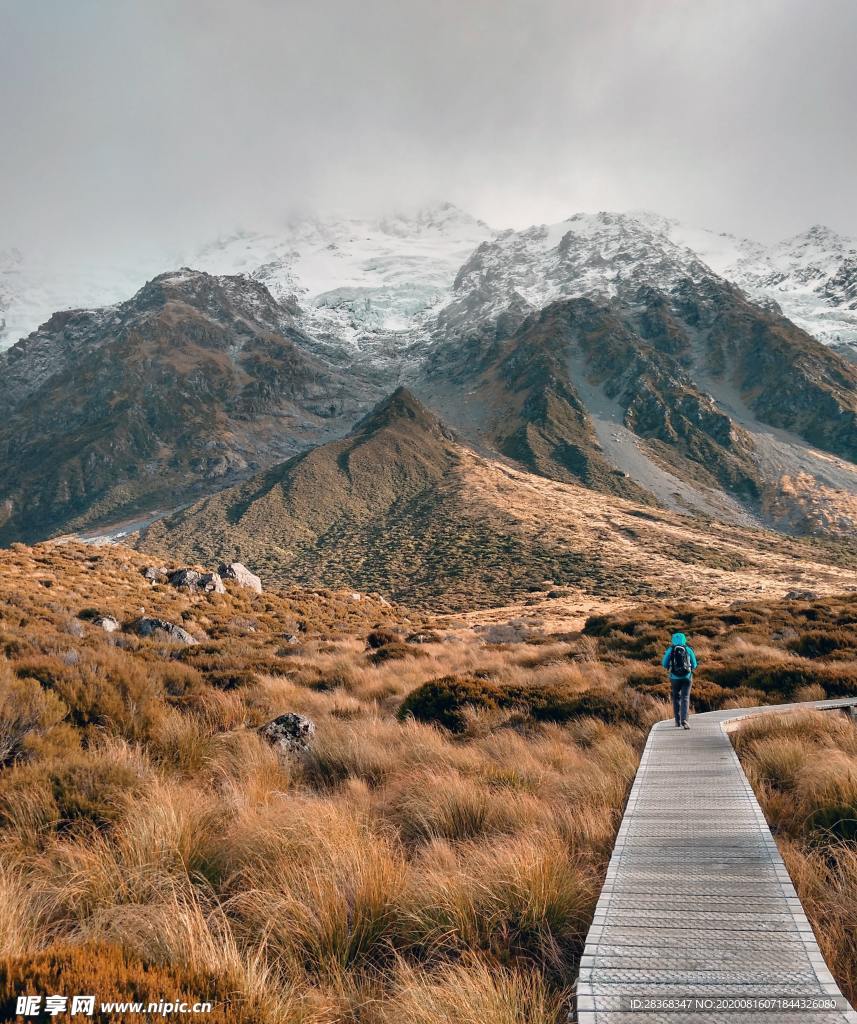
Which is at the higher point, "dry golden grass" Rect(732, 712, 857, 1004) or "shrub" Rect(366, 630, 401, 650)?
"dry golden grass" Rect(732, 712, 857, 1004)

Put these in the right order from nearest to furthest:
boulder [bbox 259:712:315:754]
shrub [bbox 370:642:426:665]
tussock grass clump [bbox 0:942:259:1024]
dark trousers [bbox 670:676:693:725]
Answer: tussock grass clump [bbox 0:942:259:1024] < boulder [bbox 259:712:315:754] < dark trousers [bbox 670:676:693:725] < shrub [bbox 370:642:426:665]

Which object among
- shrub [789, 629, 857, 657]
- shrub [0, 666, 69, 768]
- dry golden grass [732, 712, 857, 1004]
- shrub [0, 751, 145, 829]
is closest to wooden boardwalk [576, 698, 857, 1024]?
dry golden grass [732, 712, 857, 1004]

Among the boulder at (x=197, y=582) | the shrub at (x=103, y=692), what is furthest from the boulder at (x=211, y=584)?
the shrub at (x=103, y=692)

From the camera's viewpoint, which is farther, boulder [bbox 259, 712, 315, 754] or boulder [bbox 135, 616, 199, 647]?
boulder [bbox 135, 616, 199, 647]

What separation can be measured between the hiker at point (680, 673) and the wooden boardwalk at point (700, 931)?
14.2 feet

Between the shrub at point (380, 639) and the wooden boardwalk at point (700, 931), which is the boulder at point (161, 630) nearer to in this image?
the shrub at point (380, 639)

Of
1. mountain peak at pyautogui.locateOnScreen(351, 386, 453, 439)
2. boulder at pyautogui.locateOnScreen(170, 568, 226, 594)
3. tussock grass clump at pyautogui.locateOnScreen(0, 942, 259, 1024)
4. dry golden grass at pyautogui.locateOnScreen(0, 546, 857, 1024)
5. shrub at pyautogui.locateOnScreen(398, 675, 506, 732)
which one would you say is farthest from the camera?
mountain peak at pyautogui.locateOnScreen(351, 386, 453, 439)

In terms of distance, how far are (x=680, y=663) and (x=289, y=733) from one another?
6841 millimetres

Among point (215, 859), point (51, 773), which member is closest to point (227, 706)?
point (51, 773)

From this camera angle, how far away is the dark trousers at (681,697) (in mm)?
9844

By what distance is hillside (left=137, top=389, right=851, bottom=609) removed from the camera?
8431 cm

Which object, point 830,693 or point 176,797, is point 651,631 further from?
point 176,797

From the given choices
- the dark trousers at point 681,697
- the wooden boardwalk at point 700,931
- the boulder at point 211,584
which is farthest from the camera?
the boulder at point 211,584

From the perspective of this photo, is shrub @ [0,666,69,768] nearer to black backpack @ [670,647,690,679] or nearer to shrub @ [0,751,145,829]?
shrub @ [0,751,145,829]
